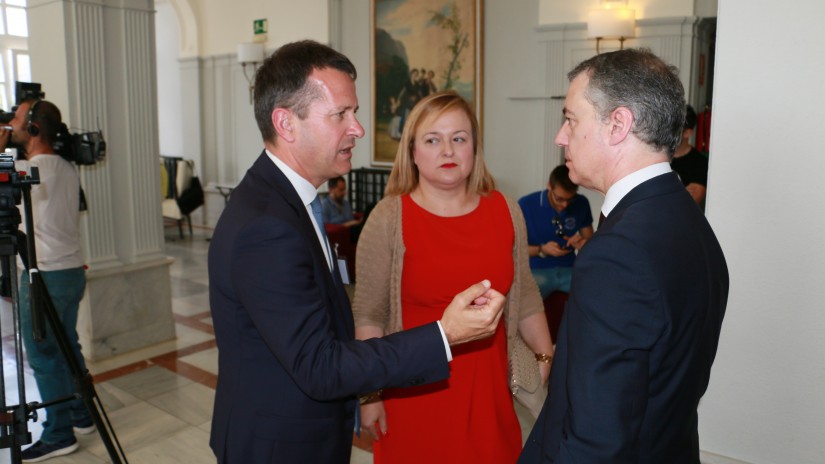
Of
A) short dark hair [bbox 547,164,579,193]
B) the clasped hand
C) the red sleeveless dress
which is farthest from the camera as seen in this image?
short dark hair [bbox 547,164,579,193]

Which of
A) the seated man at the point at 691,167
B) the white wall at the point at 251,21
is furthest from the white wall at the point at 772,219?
the white wall at the point at 251,21

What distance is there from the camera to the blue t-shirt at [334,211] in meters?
8.20

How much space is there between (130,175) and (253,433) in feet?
13.6

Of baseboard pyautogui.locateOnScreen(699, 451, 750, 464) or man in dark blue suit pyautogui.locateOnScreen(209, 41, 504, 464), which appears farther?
baseboard pyautogui.locateOnScreen(699, 451, 750, 464)

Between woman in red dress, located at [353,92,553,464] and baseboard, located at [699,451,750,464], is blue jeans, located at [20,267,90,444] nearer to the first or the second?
woman in red dress, located at [353,92,553,464]

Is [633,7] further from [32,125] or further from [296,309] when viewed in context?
[296,309]

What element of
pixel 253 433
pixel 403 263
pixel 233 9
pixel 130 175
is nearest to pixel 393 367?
pixel 253 433

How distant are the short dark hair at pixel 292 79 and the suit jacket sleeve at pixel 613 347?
80 cm

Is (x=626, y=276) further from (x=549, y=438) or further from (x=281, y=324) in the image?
(x=281, y=324)

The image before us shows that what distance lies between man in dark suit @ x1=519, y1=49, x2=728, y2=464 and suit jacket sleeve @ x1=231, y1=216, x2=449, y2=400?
0.42 metres

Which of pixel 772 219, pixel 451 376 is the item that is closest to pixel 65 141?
pixel 451 376

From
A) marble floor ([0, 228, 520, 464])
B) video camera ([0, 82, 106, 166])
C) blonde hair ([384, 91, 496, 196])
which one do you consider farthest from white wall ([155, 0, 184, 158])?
blonde hair ([384, 91, 496, 196])

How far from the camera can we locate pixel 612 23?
6.64 m

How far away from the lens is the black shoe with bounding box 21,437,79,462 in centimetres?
362
